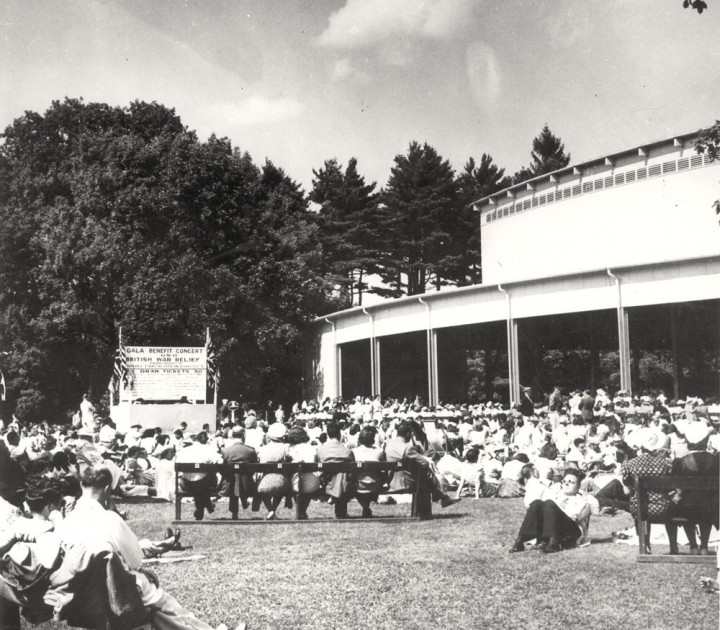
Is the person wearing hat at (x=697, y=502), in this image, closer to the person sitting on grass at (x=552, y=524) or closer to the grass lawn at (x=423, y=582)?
the grass lawn at (x=423, y=582)

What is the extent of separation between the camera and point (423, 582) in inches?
332

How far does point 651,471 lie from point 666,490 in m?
0.41

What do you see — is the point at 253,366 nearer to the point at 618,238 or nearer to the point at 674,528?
the point at 618,238

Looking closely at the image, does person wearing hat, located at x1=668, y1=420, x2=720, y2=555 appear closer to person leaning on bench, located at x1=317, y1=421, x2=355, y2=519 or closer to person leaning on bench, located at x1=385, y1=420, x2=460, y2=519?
person leaning on bench, located at x1=385, y1=420, x2=460, y2=519

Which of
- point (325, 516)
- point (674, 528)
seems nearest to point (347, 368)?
point (325, 516)

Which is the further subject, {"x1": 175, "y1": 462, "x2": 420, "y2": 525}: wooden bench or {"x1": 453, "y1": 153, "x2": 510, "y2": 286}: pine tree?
{"x1": 453, "y1": 153, "x2": 510, "y2": 286}: pine tree

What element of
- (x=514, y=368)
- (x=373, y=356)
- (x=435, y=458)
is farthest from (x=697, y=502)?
(x=373, y=356)

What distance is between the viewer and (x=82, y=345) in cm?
3972

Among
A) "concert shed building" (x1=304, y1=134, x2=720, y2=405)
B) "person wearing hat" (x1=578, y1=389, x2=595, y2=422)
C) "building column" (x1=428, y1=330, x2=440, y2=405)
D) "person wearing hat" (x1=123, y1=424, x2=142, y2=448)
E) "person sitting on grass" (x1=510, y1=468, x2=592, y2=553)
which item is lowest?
"person sitting on grass" (x1=510, y1=468, x2=592, y2=553)

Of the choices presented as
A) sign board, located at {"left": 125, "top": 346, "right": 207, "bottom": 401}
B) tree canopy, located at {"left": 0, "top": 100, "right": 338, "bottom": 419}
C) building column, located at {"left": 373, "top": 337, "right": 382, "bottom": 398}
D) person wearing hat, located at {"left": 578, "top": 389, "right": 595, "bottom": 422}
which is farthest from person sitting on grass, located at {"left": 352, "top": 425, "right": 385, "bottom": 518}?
tree canopy, located at {"left": 0, "top": 100, "right": 338, "bottom": 419}

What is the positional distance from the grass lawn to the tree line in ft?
83.3

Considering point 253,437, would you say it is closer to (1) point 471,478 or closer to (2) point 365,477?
(1) point 471,478

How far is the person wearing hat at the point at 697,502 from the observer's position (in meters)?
9.45

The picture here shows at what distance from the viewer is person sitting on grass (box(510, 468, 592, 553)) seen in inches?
409
